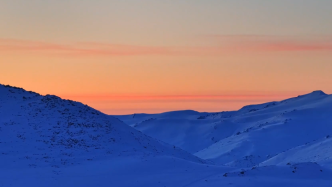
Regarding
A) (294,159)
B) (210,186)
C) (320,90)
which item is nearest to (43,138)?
(210,186)

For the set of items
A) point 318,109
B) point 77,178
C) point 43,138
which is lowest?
point 77,178

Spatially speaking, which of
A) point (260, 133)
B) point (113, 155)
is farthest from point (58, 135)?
point (260, 133)

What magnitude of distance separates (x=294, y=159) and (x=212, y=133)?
130 feet

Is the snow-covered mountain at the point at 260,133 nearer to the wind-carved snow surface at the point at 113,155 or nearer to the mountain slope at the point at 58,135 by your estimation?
the wind-carved snow surface at the point at 113,155

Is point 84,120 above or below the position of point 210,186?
above

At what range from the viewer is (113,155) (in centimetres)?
3073

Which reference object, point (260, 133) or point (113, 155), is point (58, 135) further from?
point (260, 133)

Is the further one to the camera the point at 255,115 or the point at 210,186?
the point at 255,115

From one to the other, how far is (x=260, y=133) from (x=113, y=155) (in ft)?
103

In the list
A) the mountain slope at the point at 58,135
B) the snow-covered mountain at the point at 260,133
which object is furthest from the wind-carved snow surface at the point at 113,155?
the snow-covered mountain at the point at 260,133

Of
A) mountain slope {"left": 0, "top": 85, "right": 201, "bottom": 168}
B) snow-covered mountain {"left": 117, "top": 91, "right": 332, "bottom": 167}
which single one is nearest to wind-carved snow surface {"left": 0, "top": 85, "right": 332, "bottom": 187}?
mountain slope {"left": 0, "top": 85, "right": 201, "bottom": 168}

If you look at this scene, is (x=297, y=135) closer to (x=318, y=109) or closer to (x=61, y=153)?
(x=318, y=109)

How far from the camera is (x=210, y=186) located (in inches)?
891

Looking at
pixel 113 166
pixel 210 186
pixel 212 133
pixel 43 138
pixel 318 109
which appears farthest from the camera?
pixel 212 133
